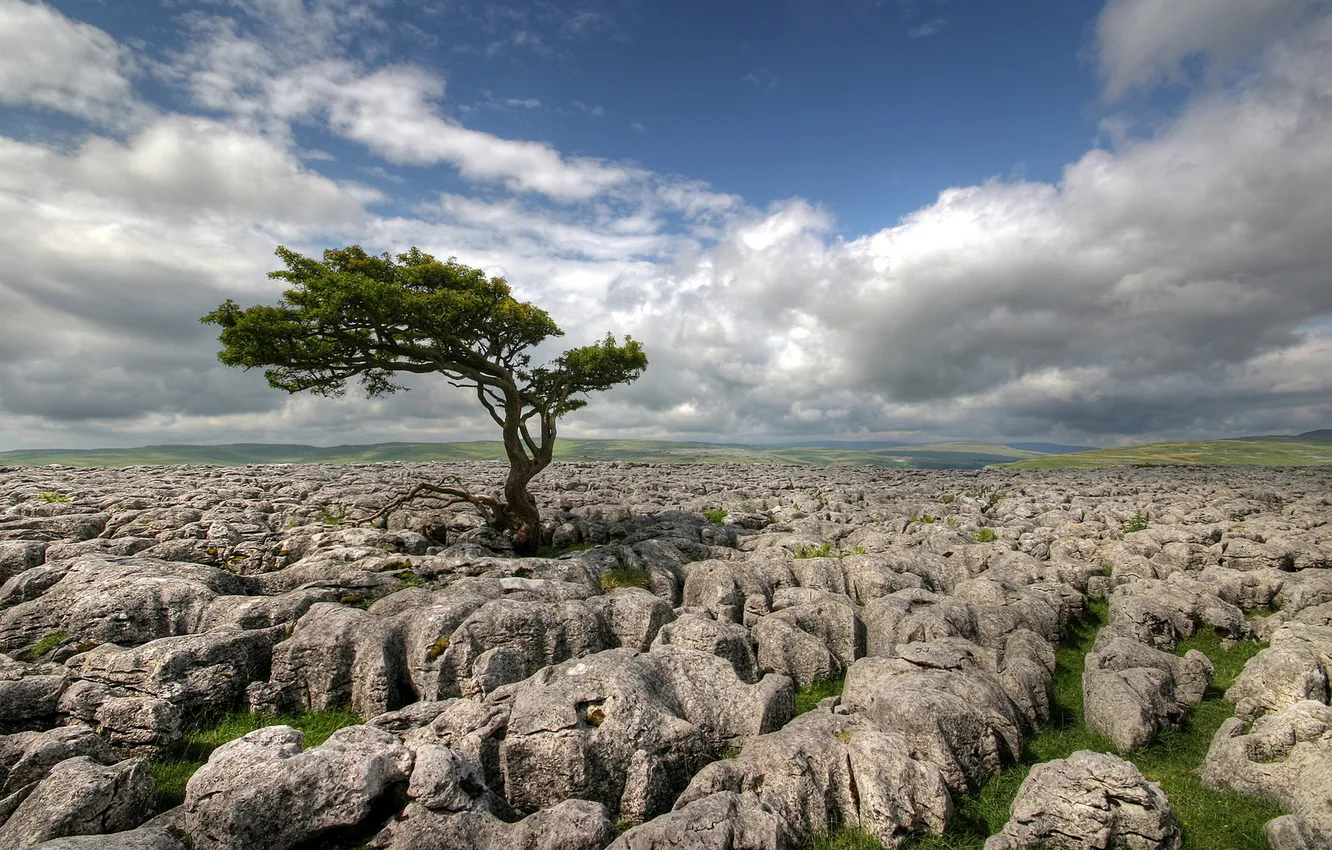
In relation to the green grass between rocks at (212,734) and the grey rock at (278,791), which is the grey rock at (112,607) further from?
the grey rock at (278,791)

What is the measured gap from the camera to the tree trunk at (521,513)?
40.3 metres

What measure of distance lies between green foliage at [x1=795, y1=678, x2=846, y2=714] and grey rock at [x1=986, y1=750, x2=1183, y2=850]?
28.4 ft

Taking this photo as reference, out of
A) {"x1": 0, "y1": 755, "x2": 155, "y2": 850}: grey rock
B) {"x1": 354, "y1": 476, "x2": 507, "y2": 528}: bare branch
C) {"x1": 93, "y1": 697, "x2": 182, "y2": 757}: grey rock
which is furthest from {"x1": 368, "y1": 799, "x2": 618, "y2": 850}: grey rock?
{"x1": 354, "y1": 476, "x2": 507, "y2": 528}: bare branch

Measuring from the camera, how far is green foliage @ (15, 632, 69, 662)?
68.0 feet

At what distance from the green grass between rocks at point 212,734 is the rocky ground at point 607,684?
41 centimetres

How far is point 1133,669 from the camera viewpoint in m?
20.6

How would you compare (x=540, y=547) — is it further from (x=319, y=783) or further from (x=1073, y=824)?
(x=1073, y=824)

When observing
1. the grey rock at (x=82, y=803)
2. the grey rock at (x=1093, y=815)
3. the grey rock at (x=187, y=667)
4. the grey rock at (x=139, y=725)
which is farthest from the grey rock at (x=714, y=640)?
the grey rock at (x=139, y=725)

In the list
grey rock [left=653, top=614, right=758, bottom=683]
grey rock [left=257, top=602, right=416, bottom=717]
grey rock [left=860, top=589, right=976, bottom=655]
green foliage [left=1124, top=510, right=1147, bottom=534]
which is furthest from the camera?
green foliage [left=1124, top=510, right=1147, bottom=534]

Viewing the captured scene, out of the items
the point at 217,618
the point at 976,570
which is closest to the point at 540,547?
the point at 217,618

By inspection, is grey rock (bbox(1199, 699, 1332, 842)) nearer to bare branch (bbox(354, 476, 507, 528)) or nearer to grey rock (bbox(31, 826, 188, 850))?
grey rock (bbox(31, 826, 188, 850))

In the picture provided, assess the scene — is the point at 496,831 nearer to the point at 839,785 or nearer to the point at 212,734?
the point at 839,785

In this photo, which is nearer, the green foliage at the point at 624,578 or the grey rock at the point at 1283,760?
the grey rock at the point at 1283,760

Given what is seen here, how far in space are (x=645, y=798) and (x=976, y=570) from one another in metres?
28.9
